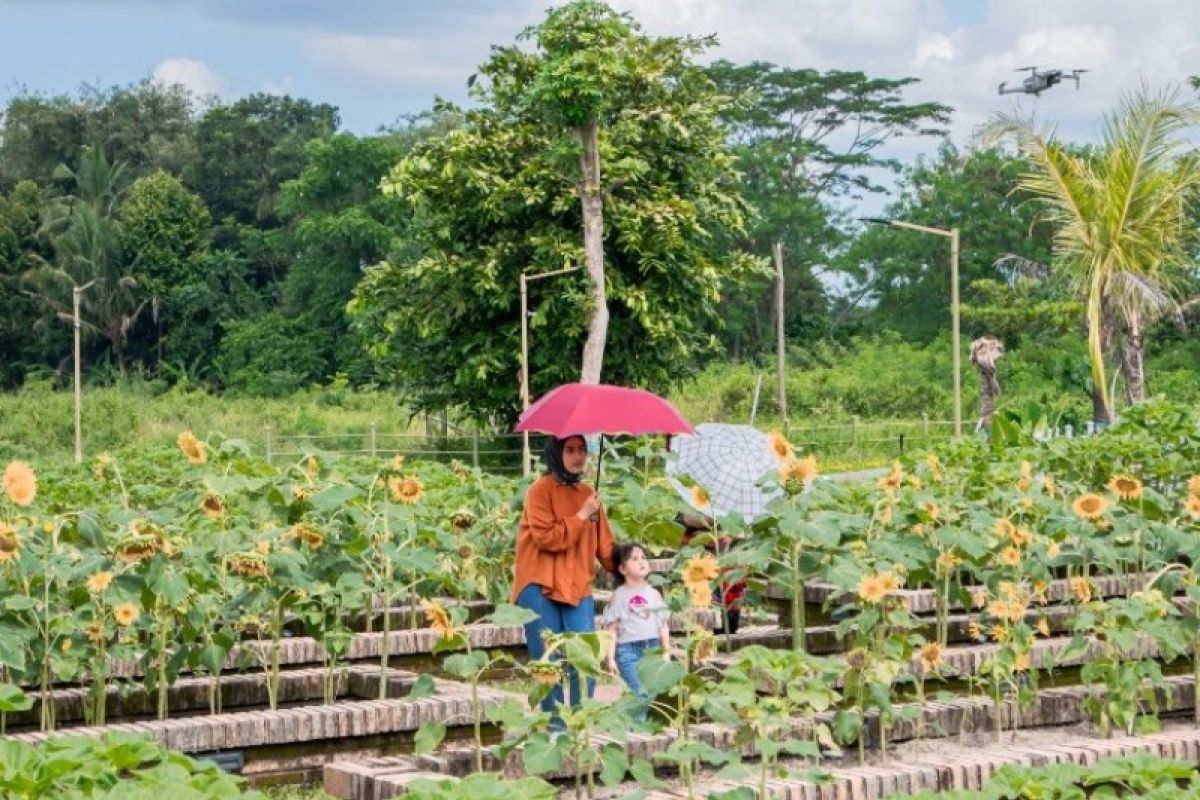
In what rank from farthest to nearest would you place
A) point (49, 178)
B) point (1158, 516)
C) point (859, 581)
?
point (49, 178) → point (1158, 516) → point (859, 581)

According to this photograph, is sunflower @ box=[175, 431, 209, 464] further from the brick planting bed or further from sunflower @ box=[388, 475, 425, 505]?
the brick planting bed

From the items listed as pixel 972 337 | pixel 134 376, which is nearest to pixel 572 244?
pixel 972 337

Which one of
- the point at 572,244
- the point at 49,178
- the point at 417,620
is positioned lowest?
the point at 417,620

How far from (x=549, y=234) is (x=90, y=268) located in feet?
84.4

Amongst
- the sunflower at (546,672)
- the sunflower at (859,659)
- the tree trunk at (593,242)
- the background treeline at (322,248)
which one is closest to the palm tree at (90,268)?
the background treeline at (322,248)

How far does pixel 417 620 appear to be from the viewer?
1075 cm

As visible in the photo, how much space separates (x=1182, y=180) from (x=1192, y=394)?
41.1 ft

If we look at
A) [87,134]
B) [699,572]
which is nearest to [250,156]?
[87,134]

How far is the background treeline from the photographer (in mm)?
48125

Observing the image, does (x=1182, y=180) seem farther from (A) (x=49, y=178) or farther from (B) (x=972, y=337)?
(A) (x=49, y=178)

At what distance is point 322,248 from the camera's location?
5044 cm

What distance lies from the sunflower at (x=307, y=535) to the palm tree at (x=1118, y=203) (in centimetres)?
1673

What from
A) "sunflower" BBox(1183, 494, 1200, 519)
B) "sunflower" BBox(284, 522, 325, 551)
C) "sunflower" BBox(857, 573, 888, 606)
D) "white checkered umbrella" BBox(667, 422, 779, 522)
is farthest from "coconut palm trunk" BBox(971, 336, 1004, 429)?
"sunflower" BBox(857, 573, 888, 606)

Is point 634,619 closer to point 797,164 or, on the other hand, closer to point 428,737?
point 428,737
